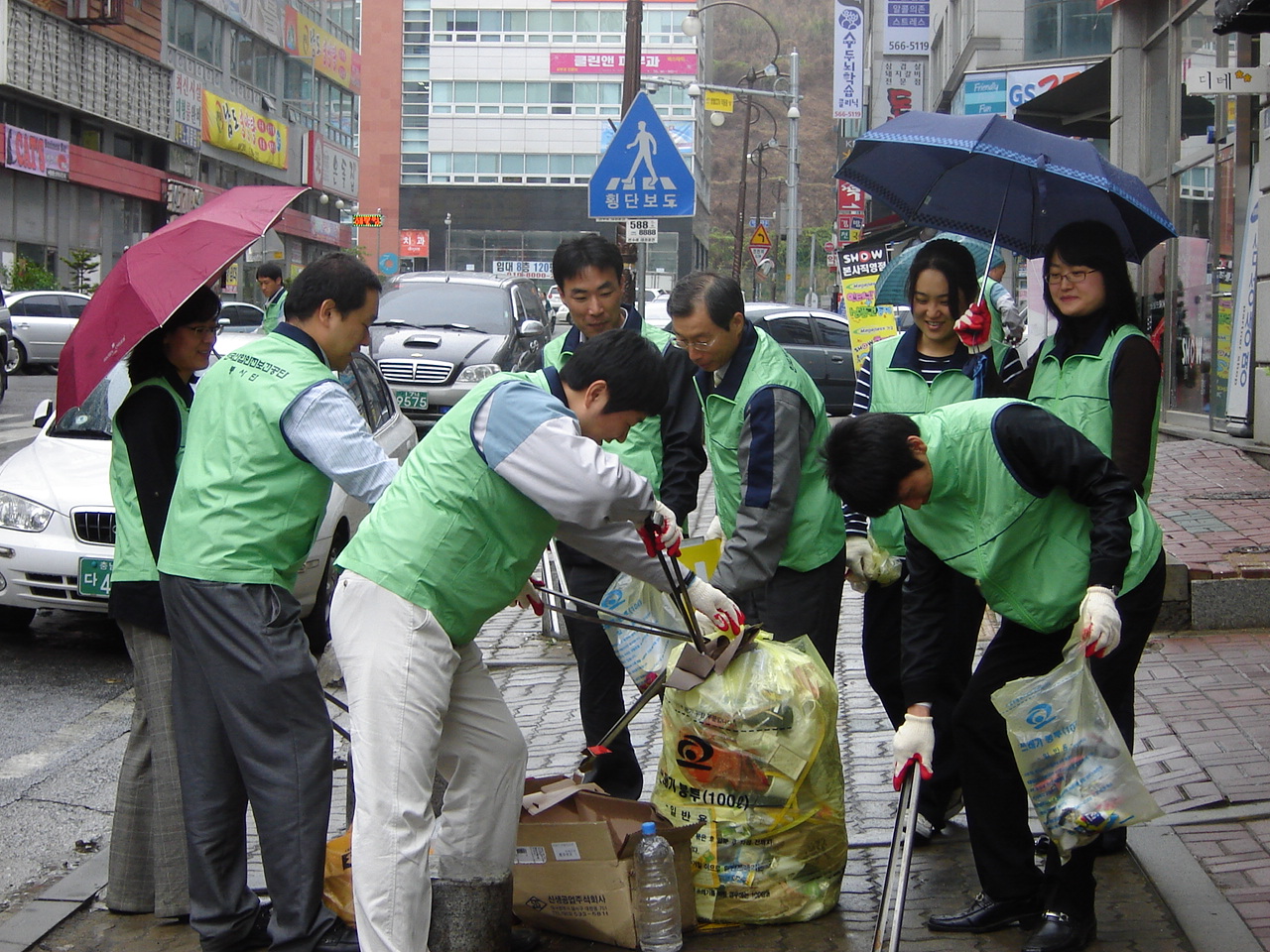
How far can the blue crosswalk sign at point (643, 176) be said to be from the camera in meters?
9.42

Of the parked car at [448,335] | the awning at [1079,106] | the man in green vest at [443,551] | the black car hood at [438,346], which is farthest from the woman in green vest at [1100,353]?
the black car hood at [438,346]

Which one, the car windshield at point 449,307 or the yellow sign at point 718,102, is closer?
the car windshield at point 449,307

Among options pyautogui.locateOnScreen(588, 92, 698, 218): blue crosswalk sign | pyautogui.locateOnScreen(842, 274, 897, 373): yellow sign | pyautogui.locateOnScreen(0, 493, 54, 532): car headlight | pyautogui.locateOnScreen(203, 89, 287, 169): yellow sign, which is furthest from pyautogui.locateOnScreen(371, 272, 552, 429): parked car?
pyautogui.locateOnScreen(203, 89, 287, 169): yellow sign

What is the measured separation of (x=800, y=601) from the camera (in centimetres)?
421

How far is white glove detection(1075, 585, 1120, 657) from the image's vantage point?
10.6 feet

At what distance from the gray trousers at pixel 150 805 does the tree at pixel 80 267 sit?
102 ft

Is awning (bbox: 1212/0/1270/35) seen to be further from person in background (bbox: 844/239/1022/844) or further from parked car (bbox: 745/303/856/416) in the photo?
parked car (bbox: 745/303/856/416)

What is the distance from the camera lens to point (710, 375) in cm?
433

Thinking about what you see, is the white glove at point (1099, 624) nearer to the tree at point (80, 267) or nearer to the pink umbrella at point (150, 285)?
the pink umbrella at point (150, 285)

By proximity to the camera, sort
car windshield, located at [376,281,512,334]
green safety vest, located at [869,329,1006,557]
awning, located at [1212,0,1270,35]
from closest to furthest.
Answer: green safety vest, located at [869,329,1006,557]
awning, located at [1212,0,1270,35]
car windshield, located at [376,281,512,334]

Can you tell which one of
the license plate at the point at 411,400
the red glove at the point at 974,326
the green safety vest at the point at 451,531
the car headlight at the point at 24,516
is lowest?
the car headlight at the point at 24,516

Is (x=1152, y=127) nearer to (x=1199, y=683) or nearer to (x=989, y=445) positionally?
(x=1199, y=683)

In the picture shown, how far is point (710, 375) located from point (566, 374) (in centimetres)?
107

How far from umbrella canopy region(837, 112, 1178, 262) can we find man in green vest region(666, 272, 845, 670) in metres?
0.95
